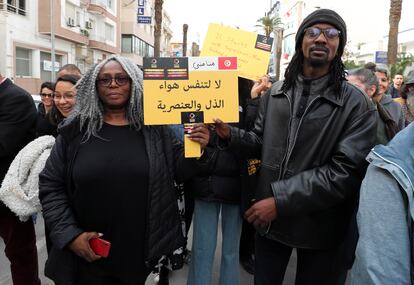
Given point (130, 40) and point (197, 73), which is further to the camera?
point (130, 40)

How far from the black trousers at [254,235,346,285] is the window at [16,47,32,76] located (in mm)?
23362

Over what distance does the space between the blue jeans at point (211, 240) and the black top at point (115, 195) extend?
79cm

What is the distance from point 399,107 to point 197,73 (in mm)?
3089

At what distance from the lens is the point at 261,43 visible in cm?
308

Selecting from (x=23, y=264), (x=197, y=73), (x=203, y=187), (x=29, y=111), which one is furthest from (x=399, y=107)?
(x=23, y=264)

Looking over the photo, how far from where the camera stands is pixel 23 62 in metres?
23.2

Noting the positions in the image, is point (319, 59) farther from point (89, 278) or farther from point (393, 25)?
point (393, 25)

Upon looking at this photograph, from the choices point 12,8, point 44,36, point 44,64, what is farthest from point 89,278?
point 44,36

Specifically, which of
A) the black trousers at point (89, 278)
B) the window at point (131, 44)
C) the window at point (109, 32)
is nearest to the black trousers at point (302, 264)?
the black trousers at point (89, 278)

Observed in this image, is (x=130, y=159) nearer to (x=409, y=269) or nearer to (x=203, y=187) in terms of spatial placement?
(x=203, y=187)

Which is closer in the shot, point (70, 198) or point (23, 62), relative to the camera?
point (70, 198)

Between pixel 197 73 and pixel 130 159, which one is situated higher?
pixel 197 73

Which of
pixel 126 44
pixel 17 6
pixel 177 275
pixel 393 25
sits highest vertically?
pixel 126 44

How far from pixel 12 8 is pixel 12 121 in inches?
883
